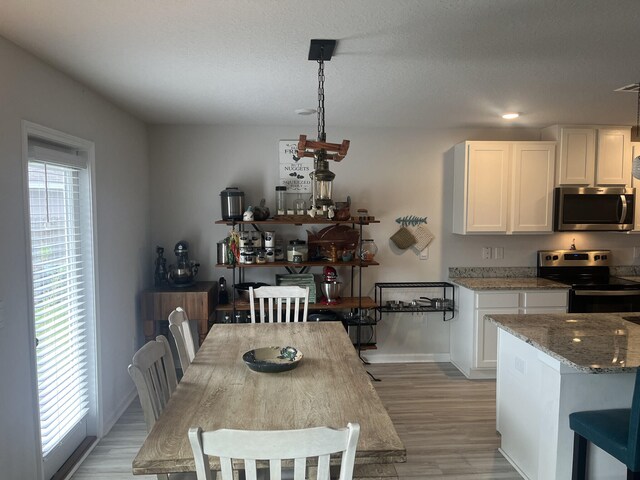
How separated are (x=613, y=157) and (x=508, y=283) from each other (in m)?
1.58

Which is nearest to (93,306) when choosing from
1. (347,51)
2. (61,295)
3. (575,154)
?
(61,295)

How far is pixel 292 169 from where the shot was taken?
14.2 ft

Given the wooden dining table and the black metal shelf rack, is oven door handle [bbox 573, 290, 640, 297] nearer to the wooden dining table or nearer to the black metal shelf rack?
the black metal shelf rack

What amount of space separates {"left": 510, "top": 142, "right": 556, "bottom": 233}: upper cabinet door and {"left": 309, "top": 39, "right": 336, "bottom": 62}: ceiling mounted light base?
2613 mm

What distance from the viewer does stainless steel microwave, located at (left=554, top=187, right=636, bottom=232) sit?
13.6 feet

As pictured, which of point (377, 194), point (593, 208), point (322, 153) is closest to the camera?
Answer: point (322, 153)

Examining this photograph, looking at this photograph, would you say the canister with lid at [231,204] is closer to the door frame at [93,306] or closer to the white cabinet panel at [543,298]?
the door frame at [93,306]

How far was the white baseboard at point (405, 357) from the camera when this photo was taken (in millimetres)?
4520

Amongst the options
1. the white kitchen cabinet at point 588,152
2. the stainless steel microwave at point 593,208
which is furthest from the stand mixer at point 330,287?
the white kitchen cabinet at point 588,152

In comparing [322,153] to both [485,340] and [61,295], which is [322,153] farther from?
[485,340]

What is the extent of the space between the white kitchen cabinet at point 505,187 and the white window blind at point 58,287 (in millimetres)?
3222

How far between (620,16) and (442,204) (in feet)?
9.01

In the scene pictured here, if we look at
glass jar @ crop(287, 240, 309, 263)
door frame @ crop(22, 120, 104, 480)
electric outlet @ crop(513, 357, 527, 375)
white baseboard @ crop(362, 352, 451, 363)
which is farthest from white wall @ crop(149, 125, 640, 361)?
electric outlet @ crop(513, 357, 527, 375)

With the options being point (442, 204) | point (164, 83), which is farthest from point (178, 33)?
point (442, 204)
